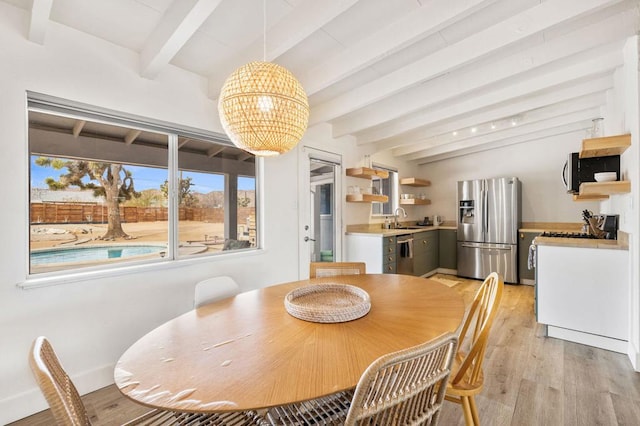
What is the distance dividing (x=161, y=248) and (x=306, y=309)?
1.72 meters

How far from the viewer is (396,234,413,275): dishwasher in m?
4.25

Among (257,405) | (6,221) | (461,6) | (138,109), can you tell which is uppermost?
(461,6)

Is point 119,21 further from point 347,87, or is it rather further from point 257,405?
point 257,405

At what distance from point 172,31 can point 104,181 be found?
47.0 inches

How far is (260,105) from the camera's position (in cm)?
137

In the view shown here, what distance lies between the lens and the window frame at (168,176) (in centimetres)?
186

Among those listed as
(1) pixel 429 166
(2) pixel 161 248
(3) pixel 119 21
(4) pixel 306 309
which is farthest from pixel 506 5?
(1) pixel 429 166

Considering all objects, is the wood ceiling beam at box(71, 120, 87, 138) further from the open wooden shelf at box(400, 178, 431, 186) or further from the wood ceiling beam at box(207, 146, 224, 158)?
the open wooden shelf at box(400, 178, 431, 186)

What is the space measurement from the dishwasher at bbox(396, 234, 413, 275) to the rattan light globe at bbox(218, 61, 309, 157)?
10.5ft

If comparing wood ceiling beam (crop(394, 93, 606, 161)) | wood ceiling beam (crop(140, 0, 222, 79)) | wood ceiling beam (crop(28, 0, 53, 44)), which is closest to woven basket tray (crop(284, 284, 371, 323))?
wood ceiling beam (crop(140, 0, 222, 79))

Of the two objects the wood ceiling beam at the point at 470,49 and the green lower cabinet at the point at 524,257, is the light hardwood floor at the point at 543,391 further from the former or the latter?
the wood ceiling beam at the point at 470,49

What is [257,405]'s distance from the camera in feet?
2.52

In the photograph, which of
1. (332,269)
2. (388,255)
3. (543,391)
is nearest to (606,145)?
(543,391)

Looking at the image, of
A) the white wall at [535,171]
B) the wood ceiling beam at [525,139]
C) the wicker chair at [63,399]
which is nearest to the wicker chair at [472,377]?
the wicker chair at [63,399]
